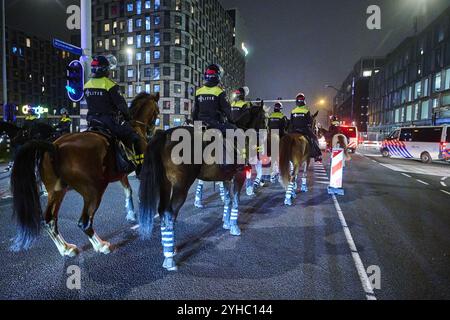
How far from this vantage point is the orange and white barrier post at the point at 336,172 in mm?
8875

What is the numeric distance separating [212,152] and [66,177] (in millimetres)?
2128

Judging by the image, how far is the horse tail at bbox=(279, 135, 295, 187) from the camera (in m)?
7.58

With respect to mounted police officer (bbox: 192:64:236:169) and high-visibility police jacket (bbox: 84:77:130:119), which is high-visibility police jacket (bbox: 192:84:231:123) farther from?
high-visibility police jacket (bbox: 84:77:130:119)

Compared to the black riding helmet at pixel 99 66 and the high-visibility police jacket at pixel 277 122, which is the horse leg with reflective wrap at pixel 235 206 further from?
the high-visibility police jacket at pixel 277 122

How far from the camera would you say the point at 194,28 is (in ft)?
211

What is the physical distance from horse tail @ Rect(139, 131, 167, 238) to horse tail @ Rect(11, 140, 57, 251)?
1.29m

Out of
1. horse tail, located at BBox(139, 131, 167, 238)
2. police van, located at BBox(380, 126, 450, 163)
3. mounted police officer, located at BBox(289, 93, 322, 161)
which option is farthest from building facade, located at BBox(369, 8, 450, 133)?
horse tail, located at BBox(139, 131, 167, 238)

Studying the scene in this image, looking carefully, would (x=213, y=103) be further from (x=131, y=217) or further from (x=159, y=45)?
(x=159, y=45)

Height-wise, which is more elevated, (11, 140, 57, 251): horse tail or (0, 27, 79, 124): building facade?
(0, 27, 79, 124): building facade

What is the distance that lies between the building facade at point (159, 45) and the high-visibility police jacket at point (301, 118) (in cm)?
5076

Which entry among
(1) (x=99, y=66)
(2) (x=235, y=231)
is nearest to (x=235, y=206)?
(2) (x=235, y=231)

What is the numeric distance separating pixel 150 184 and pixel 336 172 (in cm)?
646

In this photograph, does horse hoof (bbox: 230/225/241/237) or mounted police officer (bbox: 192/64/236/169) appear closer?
mounted police officer (bbox: 192/64/236/169)

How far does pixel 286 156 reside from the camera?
7.75 metres
